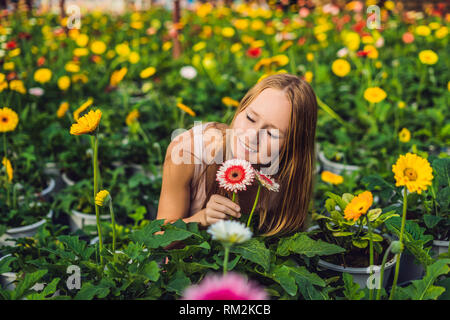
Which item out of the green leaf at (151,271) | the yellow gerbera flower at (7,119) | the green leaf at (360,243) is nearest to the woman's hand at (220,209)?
the green leaf at (151,271)

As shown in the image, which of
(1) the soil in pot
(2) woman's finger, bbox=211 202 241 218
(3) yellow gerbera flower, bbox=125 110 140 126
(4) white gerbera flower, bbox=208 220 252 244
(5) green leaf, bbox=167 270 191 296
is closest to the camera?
(4) white gerbera flower, bbox=208 220 252 244

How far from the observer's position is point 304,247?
1100 millimetres

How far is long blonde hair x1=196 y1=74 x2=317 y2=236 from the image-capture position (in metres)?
1.16

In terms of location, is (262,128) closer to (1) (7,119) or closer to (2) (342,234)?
(2) (342,234)

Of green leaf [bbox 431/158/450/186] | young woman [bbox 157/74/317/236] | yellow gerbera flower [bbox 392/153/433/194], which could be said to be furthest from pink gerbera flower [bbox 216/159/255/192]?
green leaf [bbox 431/158/450/186]

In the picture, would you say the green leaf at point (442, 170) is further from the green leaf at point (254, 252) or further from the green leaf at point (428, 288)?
the green leaf at point (254, 252)

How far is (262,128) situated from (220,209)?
0.79 feet

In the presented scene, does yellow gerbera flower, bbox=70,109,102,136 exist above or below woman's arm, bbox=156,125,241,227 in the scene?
above

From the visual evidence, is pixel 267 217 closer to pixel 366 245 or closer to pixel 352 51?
pixel 366 245

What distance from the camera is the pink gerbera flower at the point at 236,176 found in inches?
38.2

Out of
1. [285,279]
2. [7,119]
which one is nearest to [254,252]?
[285,279]

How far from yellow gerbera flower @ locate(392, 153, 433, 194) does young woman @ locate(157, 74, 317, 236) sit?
351 mm

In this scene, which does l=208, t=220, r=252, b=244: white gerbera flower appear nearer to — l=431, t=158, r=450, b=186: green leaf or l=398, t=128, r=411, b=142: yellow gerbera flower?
l=431, t=158, r=450, b=186: green leaf

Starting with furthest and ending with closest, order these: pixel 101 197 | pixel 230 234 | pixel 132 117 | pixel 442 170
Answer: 1. pixel 132 117
2. pixel 442 170
3. pixel 101 197
4. pixel 230 234
